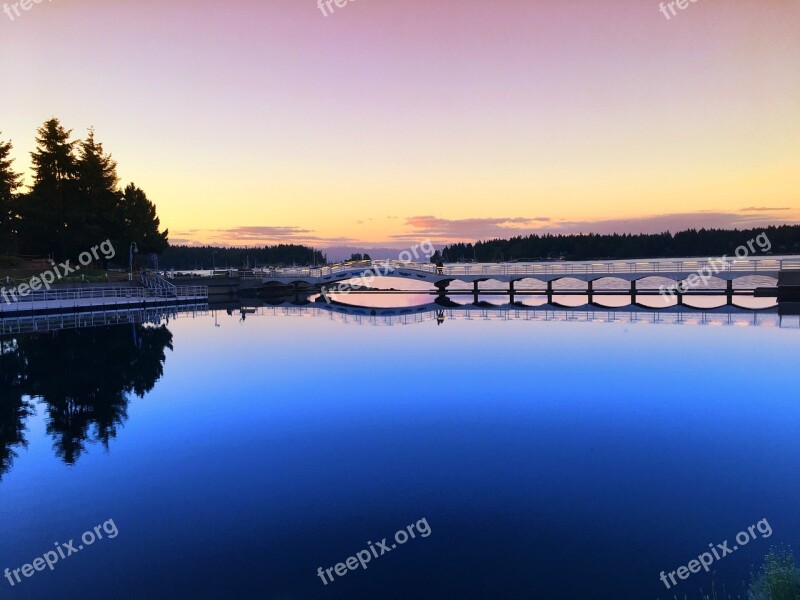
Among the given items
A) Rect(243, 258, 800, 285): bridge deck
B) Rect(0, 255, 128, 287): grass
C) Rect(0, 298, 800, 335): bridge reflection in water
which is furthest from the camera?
Rect(243, 258, 800, 285): bridge deck

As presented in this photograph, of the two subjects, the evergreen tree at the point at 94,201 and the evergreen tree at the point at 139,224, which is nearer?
the evergreen tree at the point at 94,201

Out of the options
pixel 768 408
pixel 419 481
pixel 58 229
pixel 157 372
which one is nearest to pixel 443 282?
pixel 58 229

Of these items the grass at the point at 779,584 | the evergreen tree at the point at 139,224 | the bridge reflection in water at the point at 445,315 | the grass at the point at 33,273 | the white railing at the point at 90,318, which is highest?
the evergreen tree at the point at 139,224

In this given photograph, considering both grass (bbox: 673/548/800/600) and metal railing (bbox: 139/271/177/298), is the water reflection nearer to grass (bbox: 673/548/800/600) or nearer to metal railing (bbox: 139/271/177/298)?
grass (bbox: 673/548/800/600)

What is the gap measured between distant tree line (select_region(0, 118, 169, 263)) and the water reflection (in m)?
29.3

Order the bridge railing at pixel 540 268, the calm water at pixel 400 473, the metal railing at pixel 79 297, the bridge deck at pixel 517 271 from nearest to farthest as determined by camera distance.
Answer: the calm water at pixel 400 473 → the metal railing at pixel 79 297 → the bridge deck at pixel 517 271 → the bridge railing at pixel 540 268

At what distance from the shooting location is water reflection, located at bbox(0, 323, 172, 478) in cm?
1350

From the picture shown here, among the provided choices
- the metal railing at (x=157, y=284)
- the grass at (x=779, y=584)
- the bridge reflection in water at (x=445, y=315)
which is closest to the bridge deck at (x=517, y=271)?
the bridge reflection in water at (x=445, y=315)

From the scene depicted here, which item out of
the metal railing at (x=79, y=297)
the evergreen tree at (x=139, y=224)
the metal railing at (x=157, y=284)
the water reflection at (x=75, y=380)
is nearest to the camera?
the water reflection at (x=75, y=380)

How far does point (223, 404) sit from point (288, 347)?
1121 centimetres

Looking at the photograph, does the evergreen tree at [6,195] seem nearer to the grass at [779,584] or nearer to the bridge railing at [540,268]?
the bridge railing at [540,268]

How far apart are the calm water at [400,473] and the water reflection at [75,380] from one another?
13 cm

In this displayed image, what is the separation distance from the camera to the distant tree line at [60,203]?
5584 cm

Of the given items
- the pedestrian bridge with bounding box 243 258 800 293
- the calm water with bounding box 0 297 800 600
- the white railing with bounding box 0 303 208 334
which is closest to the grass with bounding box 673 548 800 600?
the calm water with bounding box 0 297 800 600
